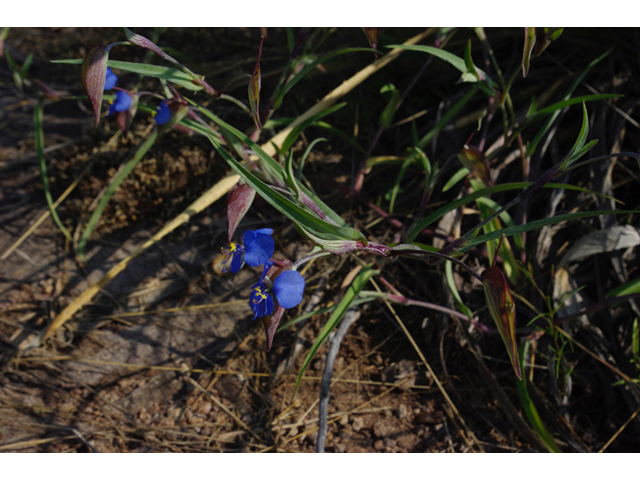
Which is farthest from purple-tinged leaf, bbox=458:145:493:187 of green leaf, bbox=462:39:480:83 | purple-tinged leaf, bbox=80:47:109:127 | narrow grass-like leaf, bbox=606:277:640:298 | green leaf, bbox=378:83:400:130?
purple-tinged leaf, bbox=80:47:109:127

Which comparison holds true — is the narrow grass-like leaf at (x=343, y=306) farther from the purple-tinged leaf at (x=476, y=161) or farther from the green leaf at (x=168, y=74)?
the green leaf at (x=168, y=74)

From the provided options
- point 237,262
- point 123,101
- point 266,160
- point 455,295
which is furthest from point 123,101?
point 455,295

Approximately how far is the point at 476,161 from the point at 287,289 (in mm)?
688

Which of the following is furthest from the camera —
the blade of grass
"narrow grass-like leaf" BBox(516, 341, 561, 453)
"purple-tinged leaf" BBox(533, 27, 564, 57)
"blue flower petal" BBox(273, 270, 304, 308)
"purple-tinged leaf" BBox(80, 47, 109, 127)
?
the blade of grass

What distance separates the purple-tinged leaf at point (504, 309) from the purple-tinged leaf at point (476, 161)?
428mm

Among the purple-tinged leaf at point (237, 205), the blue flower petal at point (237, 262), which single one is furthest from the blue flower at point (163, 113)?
the blue flower petal at point (237, 262)

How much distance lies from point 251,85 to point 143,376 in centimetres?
106

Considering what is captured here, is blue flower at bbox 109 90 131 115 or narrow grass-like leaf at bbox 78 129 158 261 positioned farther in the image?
narrow grass-like leaf at bbox 78 129 158 261

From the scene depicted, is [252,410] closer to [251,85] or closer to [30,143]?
[251,85]

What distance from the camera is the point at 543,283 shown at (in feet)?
4.58

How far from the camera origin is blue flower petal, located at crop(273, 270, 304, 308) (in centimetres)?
74

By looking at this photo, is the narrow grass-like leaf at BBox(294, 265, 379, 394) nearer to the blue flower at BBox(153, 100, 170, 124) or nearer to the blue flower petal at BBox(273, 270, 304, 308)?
the blue flower petal at BBox(273, 270, 304, 308)

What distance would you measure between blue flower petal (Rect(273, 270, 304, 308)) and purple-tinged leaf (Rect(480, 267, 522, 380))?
1.18ft

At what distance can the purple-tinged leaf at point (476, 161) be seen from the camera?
3.72 feet
